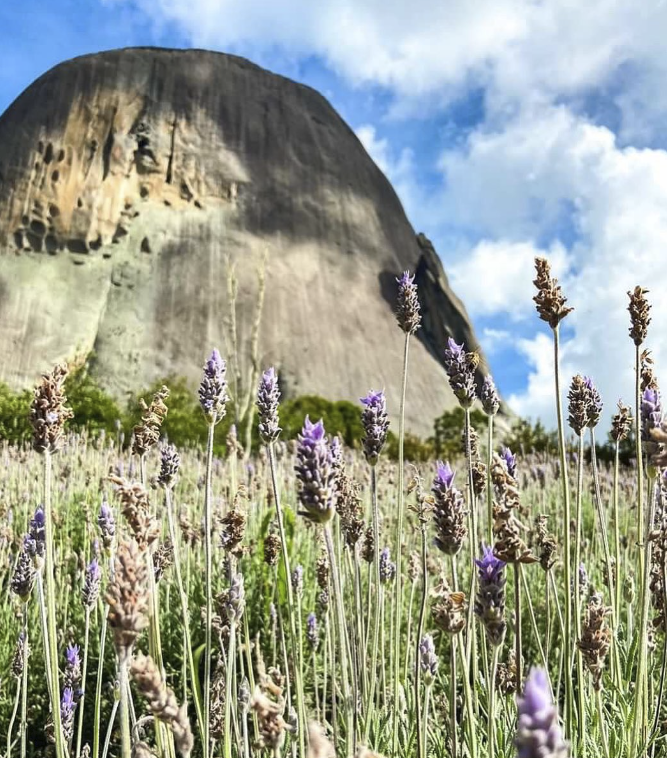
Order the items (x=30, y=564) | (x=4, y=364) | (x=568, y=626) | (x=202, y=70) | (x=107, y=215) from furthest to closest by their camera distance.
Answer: (x=202, y=70), (x=107, y=215), (x=4, y=364), (x=30, y=564), (x=568, y=626)

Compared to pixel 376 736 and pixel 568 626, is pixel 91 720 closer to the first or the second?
pixel 376 736

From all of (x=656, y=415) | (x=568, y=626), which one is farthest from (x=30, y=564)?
(x=656, y=415)

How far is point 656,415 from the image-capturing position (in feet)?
4.61

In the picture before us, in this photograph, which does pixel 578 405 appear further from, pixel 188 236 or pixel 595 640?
pixel 188 236

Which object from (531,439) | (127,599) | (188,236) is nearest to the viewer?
(127,599)

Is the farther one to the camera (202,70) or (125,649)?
(202,70)

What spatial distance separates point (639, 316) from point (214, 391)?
1.16m

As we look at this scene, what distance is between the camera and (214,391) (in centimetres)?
164

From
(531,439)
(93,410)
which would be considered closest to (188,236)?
(93,410)

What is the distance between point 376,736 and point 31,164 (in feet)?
123

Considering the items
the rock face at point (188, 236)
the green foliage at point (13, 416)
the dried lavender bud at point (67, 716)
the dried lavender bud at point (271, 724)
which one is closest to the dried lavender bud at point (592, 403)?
the dried lavender bud at point (271, 724)

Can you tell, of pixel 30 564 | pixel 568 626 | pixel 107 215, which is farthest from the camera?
pixel 107 215

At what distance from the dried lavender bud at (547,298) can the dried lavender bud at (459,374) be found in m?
0.37

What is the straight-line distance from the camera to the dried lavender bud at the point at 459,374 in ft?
6.09
